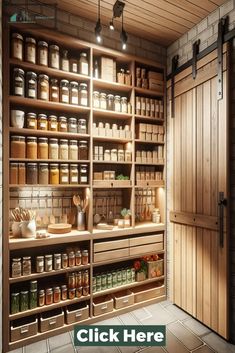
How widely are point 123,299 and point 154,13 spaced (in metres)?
2.89

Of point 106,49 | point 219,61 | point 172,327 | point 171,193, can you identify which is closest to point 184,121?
point 219,61

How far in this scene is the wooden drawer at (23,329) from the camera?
2.02m

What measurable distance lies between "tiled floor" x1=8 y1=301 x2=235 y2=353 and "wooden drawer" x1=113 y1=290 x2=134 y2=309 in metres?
0.10

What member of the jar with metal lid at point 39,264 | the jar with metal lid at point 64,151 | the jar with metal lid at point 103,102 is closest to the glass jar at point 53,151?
the jar with metal lid at point 64,151

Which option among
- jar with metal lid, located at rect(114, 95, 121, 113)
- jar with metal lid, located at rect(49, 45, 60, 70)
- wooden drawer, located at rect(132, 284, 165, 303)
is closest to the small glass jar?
jar with metal lid, located at rect(49, 45, 60, 70)

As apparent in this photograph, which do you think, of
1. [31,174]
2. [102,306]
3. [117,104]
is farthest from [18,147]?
[102,306]

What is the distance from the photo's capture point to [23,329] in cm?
205

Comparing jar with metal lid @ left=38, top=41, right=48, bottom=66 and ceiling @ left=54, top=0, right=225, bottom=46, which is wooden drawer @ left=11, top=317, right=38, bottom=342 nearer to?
jar with metal lid @ left=38, top=41, right=48, bottom=66

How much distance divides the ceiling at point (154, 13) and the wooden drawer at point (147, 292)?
2.88 metres

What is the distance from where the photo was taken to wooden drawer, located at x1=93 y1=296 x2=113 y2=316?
2.36 m

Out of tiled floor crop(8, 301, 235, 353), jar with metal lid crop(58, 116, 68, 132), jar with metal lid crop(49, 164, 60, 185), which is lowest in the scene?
tiled floor crop(8, 301, 235, 353)

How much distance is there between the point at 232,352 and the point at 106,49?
9.75 ft

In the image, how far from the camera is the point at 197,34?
247cm

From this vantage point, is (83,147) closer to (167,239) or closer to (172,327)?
(167,239)
